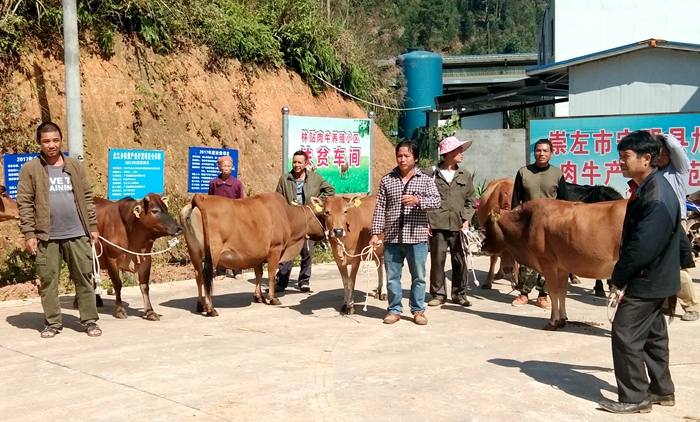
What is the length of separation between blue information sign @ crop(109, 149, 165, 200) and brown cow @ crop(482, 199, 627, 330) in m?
5.34

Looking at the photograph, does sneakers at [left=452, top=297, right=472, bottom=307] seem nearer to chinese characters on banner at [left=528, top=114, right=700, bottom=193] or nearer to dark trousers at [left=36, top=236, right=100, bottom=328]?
Result: dark trousers at [left=36, top=236, right=100, bottom=328]

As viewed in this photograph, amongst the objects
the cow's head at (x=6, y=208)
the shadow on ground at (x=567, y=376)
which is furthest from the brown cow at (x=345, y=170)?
the shadow on ground at (x=567, y=376)

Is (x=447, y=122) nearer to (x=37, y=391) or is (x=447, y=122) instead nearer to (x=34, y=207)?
(x=34, y=207)

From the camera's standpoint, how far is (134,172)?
1133 centimetres

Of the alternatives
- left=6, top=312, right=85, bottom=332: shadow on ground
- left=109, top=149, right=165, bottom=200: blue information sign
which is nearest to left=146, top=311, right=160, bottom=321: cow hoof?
left=6, top=312, right=85, bottom=332: shadow on ground

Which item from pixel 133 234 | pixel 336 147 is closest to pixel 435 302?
pixel 133 234

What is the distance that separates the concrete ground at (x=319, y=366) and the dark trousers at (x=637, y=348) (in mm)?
186

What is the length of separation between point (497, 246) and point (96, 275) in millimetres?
4428

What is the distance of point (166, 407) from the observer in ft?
17.5

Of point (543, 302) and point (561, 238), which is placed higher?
point (561, 238)

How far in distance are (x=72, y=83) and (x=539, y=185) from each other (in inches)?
249

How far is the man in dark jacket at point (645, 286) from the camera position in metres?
5.21

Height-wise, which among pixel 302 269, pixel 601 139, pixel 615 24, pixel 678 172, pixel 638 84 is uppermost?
pixel 615 24

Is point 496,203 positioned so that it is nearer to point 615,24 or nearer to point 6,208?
point 6,208
